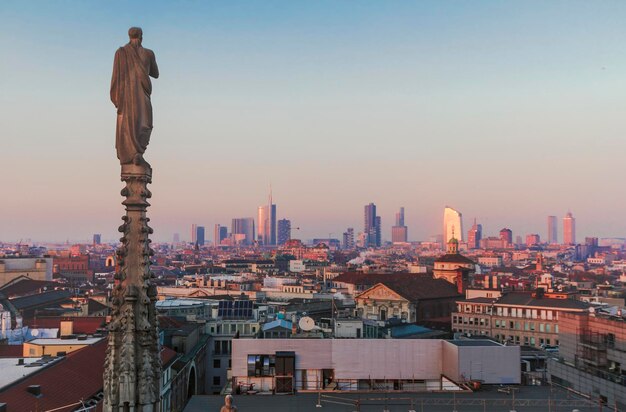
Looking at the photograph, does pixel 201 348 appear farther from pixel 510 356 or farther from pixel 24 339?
pixel 510 356

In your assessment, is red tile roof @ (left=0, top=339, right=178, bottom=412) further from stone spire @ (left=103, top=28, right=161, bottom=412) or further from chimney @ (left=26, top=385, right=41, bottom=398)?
stone spire @ (left=103, top=28, right=161, bottom=412)

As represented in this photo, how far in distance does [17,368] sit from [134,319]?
113 feet

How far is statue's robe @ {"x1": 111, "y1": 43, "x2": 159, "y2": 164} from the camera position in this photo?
937cm

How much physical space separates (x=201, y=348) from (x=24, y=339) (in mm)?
15531

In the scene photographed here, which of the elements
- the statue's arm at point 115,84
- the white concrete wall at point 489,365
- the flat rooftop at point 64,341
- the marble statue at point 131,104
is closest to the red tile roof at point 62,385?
the flat rooftop at point 64,341

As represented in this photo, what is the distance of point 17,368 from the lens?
39.6 m

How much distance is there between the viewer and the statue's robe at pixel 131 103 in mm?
9367

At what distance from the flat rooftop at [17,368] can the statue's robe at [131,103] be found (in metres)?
29.5

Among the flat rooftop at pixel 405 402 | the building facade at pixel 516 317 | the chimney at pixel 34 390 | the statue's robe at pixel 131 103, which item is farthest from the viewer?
the building facade at pixel 516 317

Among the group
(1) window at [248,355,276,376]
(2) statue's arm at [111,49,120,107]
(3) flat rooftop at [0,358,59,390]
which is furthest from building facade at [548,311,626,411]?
(2) statue's arm at [111,49,120,107]

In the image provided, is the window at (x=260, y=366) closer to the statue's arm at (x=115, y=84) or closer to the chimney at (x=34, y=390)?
the chimney at (x=34, y=390)

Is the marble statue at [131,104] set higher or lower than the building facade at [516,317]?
higher

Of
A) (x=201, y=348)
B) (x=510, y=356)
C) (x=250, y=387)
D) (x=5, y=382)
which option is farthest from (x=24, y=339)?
(x=510, y=356)

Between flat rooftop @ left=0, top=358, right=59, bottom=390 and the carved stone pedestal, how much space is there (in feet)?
95.4
